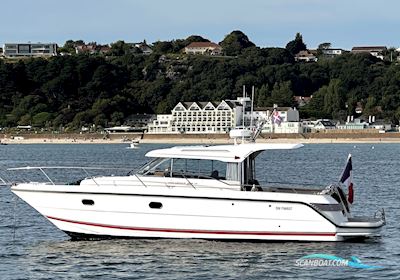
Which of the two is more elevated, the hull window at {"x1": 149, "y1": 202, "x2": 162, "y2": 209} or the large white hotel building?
the hull window at {"x1": 149, "y1": 202, "x2": 162, "y2": 209}

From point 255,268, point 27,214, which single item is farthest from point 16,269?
point 27,214

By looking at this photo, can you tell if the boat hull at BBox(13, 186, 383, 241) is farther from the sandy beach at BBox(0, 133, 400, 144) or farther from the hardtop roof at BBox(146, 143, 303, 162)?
the sandy beach at BBox(0, 133, 400, 144)

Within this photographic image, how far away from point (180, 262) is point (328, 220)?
4266mm

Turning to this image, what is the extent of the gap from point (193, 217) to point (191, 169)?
4.90ft

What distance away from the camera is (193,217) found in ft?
82.0

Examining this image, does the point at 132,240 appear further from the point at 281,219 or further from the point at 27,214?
the point at 27,214

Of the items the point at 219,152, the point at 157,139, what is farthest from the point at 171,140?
the point at 219,152

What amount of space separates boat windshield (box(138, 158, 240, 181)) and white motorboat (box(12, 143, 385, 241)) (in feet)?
0.09

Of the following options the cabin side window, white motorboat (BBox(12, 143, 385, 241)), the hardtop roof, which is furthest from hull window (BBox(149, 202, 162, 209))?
the hardtop roof

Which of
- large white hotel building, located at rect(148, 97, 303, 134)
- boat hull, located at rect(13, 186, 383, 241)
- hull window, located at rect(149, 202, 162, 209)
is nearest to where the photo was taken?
boat hull, located at rect(13, 186, 383, 241)

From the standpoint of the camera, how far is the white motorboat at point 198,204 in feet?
81.3

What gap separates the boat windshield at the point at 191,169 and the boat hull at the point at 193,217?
3.48 ft

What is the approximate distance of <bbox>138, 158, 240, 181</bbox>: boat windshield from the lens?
2573cm

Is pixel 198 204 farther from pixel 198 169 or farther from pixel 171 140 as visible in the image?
pixel 171 140
